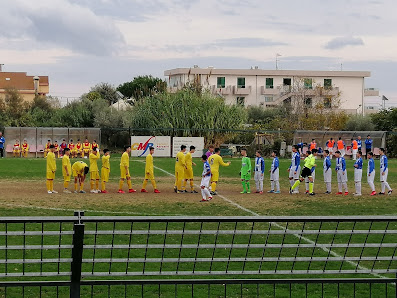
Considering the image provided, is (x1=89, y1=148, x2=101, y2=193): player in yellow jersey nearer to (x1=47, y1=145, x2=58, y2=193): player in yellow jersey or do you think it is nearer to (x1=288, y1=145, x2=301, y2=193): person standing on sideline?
(x1=47, y1=145, x2=58, y2=193): player in yellow jersey

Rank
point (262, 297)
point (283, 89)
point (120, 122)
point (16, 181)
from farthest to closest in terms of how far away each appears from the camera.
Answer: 1. point (283, 89)
2. point (120, 122)
3. point (16, 181)
4. point (262, 297)

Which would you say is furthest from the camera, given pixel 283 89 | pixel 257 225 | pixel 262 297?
pixel 283 89

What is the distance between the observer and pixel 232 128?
2446 inches

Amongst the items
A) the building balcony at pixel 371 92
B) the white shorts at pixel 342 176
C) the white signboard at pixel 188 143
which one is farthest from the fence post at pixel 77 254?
the building balcony at pixel 371 92

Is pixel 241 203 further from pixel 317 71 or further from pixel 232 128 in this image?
pixel 317 71

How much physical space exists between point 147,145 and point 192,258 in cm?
4650

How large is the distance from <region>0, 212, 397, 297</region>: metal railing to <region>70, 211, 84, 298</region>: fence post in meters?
0.01

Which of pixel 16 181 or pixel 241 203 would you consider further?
pixel 16 181

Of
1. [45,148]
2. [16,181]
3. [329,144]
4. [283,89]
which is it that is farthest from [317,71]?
[16,181]

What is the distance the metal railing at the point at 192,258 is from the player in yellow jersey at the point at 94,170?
421 inches

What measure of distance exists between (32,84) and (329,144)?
73896 millimetres

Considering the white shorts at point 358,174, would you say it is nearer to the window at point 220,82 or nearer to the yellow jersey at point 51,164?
the yellow jersey at point 51,164

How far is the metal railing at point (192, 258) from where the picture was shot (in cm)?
863

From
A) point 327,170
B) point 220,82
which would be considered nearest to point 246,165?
point 327,170
